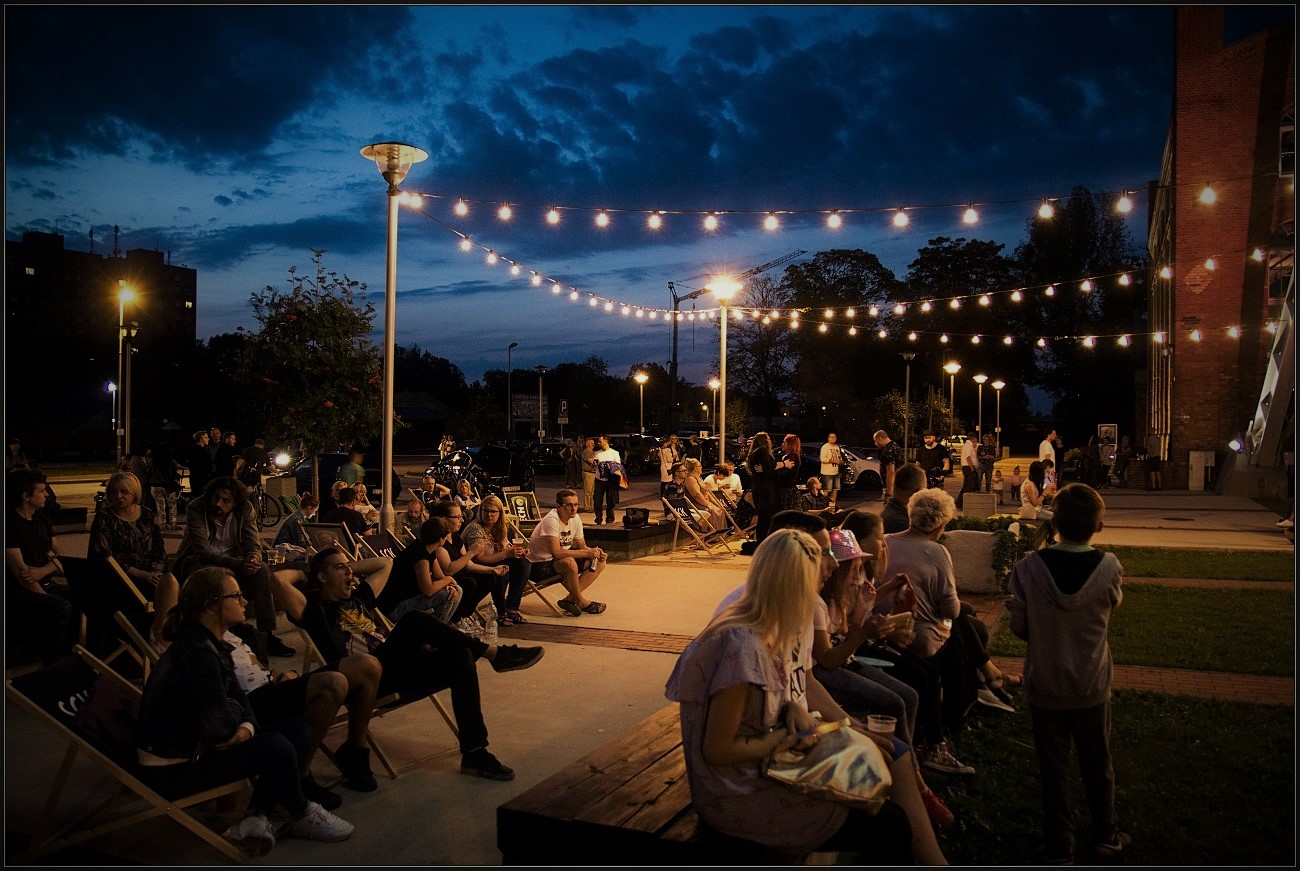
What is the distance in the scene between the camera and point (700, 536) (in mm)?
13609

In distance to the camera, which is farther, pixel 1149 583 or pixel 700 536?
pixel 700 536

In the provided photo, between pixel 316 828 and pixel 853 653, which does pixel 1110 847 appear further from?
pixel 316 828

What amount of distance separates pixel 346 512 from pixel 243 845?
5.80 metres

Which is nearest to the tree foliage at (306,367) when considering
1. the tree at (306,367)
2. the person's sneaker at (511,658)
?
the tree at (306,367)

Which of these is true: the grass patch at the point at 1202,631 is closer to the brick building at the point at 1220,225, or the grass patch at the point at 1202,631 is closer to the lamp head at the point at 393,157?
the lamp head at the point at 393,157

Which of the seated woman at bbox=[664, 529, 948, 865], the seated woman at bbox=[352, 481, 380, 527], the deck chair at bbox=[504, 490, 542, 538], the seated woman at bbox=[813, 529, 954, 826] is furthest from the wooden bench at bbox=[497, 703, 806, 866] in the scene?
the deck chair at bbox=[504, 490, 542, 538]

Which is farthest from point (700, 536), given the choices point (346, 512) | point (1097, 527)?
point (1097, 527)

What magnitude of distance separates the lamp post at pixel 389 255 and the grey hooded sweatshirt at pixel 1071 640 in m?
7.21

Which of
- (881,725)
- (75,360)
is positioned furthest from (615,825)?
(75,360)

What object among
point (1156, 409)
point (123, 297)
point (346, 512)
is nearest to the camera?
point (346, 512)

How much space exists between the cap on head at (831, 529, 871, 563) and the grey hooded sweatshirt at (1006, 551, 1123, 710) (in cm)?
85

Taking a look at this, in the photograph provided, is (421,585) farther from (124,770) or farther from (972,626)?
(972,626)

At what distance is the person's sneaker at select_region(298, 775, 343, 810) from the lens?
172 inches

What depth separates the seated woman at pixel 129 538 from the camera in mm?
6770
